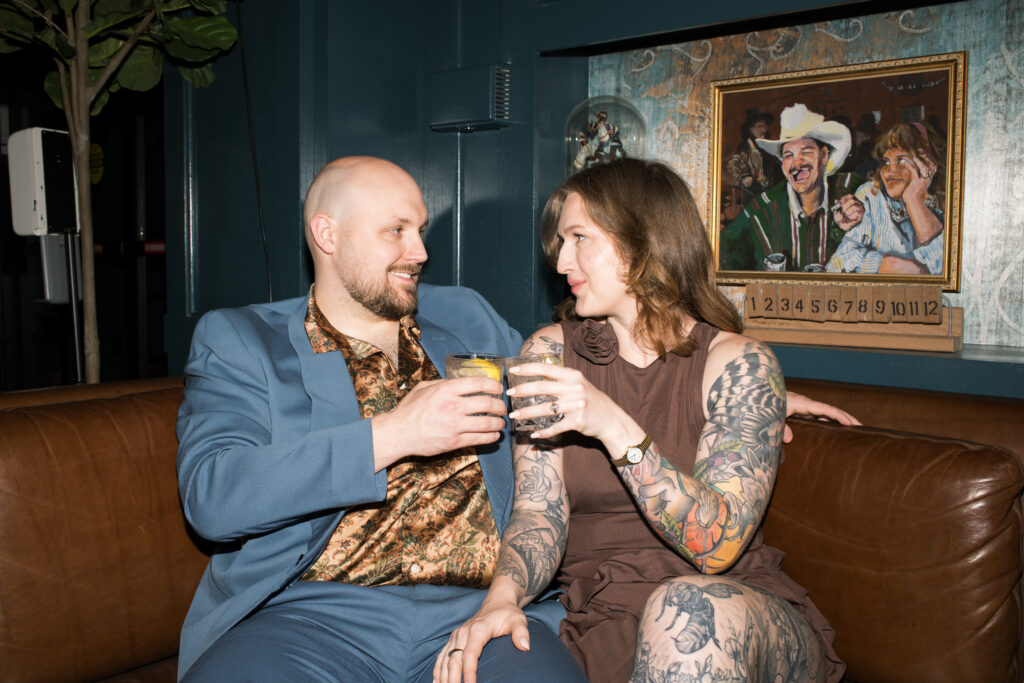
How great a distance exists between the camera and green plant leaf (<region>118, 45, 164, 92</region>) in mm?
3221

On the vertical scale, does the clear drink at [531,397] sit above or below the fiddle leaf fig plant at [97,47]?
below

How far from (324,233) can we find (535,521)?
91 cm

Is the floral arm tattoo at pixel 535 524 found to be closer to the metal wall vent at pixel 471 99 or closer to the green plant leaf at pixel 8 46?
the metal wall vent at pixel 471 99

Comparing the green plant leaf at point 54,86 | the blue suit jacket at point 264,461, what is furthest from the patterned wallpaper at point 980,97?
the green plant leaf at point 54,86

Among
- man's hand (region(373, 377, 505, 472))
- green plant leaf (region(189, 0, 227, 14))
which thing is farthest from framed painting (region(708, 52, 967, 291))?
green plant leaf (region(189, 0, 227, 14))

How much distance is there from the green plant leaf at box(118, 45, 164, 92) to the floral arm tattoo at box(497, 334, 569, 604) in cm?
233

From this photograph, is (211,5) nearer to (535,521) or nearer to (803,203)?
(803,203)

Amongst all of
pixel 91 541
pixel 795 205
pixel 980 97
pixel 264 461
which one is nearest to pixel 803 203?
pixel 795 205

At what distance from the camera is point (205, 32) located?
312 cm

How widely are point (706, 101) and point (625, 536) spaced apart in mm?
1727

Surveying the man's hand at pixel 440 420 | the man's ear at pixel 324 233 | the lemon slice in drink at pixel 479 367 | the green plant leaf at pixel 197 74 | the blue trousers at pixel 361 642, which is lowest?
the blue trousers at pixel 361 642

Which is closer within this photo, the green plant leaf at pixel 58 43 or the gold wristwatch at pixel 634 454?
the gold wristwatch at pixel 634 454

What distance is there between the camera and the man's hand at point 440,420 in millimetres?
1568

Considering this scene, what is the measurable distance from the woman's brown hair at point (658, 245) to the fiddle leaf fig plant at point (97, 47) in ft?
6.39
